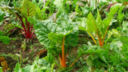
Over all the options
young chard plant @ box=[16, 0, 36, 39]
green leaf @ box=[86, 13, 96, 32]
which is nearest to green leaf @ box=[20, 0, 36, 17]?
young chard plant @ box=[16, 0, 36, 39]

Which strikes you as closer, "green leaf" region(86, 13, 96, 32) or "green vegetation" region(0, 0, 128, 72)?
"green vegetation" region(0, 0, 128, 72)

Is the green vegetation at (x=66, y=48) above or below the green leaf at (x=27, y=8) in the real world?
below

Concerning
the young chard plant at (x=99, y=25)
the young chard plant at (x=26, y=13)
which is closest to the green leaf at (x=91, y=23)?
the young chard plant at (x=99, y=25)

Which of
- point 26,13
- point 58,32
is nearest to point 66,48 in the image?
point 58,32

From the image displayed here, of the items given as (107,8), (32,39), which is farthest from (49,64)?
(107,8)

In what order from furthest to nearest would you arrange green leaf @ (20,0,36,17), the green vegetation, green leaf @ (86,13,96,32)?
green leaf @ (20,0,36,17), green leaf @ (86,13,96,32), the green vegetation

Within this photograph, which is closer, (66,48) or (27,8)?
(66,48)

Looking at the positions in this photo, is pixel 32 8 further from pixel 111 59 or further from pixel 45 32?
pixel 111 59

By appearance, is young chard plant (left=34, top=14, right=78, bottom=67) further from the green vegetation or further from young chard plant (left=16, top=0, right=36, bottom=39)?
young chard plant (left=16, top=0, right=36, bottom=39)

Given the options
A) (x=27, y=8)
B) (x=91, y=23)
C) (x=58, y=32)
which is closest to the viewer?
(x=58, y=32)

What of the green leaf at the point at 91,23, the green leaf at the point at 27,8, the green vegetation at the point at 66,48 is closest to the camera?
the green vegetation at the point at 66,48

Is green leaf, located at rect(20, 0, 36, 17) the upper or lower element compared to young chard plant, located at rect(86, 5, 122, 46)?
upper

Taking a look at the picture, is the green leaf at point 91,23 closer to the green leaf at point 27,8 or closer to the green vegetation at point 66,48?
the green vegetation at point 66,48

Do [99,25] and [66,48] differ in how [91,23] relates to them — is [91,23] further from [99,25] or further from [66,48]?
[66,48]
